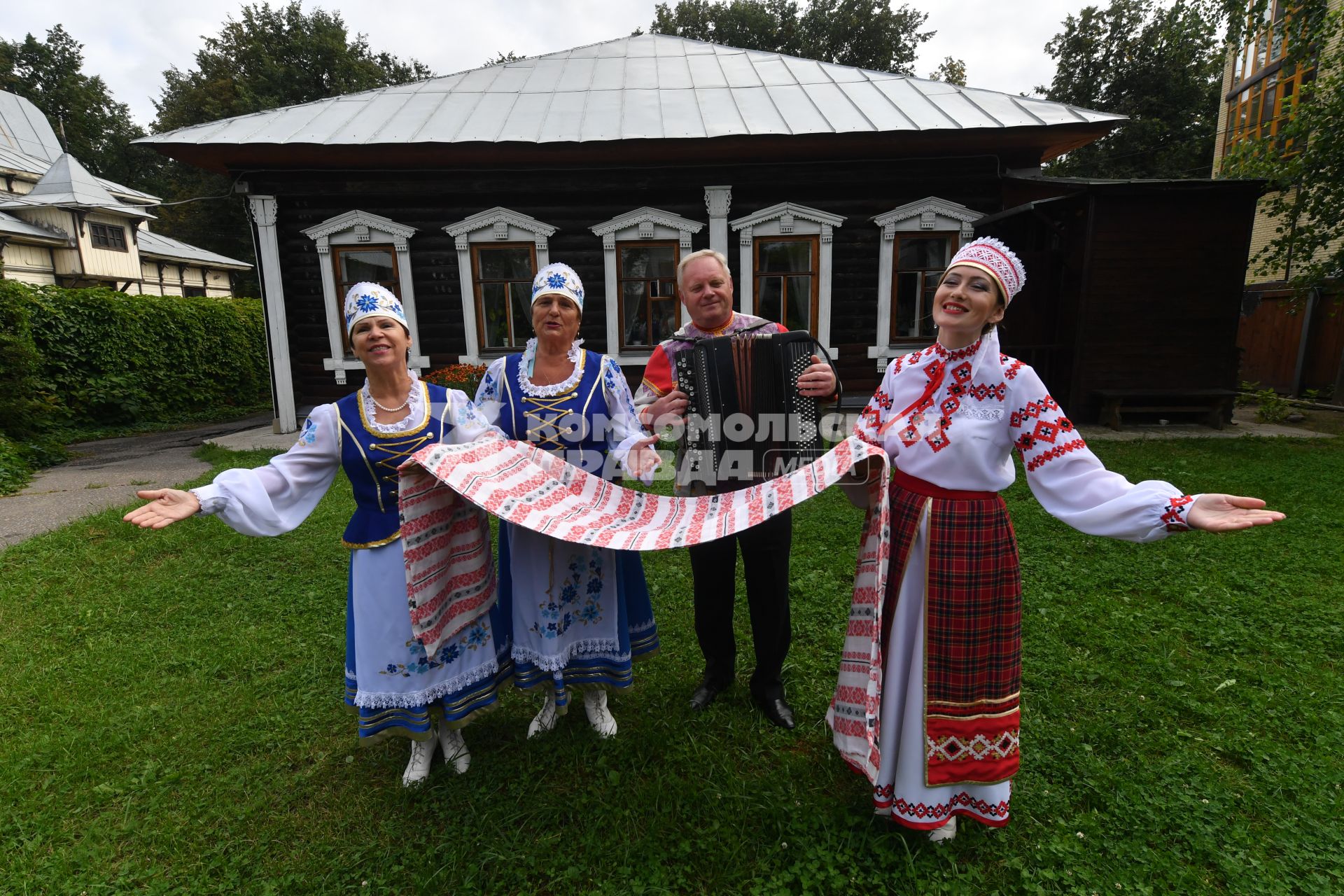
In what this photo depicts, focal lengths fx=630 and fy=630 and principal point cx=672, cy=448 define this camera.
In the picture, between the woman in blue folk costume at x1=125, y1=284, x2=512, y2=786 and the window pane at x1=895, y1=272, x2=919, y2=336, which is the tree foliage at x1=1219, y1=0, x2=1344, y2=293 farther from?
the woman in blue folk costume at x1=125, y1=284, x2=512, y2=786

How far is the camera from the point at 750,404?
2.53m

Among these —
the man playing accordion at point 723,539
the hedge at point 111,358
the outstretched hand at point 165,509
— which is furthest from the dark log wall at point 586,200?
the outstretched hand at point 165,509

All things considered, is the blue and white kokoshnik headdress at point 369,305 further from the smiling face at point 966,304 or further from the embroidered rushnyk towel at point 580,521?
the smiling face at point 966,304

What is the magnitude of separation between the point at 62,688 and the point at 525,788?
8.74ft

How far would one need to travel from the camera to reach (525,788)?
2500 millimetres

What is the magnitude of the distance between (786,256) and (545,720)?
25.2 ft

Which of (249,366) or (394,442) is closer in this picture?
(394,442)

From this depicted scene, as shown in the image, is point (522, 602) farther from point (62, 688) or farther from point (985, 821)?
point (62, 688)

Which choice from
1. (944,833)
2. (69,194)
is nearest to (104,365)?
(69,194)

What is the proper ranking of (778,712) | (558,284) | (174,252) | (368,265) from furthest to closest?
(174,252) → (368,265) → (778,712) → (558,284)

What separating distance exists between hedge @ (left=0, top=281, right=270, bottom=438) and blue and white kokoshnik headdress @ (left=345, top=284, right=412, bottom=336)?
8771 mm

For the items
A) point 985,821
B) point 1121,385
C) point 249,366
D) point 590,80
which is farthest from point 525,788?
point 249,366

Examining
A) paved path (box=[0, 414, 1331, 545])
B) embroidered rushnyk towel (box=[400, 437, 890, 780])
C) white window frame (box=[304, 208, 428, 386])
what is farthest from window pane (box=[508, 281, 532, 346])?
embroidered rushnyk towel (box=[400, 437, 890, 780])

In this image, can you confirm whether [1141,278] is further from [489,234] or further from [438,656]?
[438,656]
